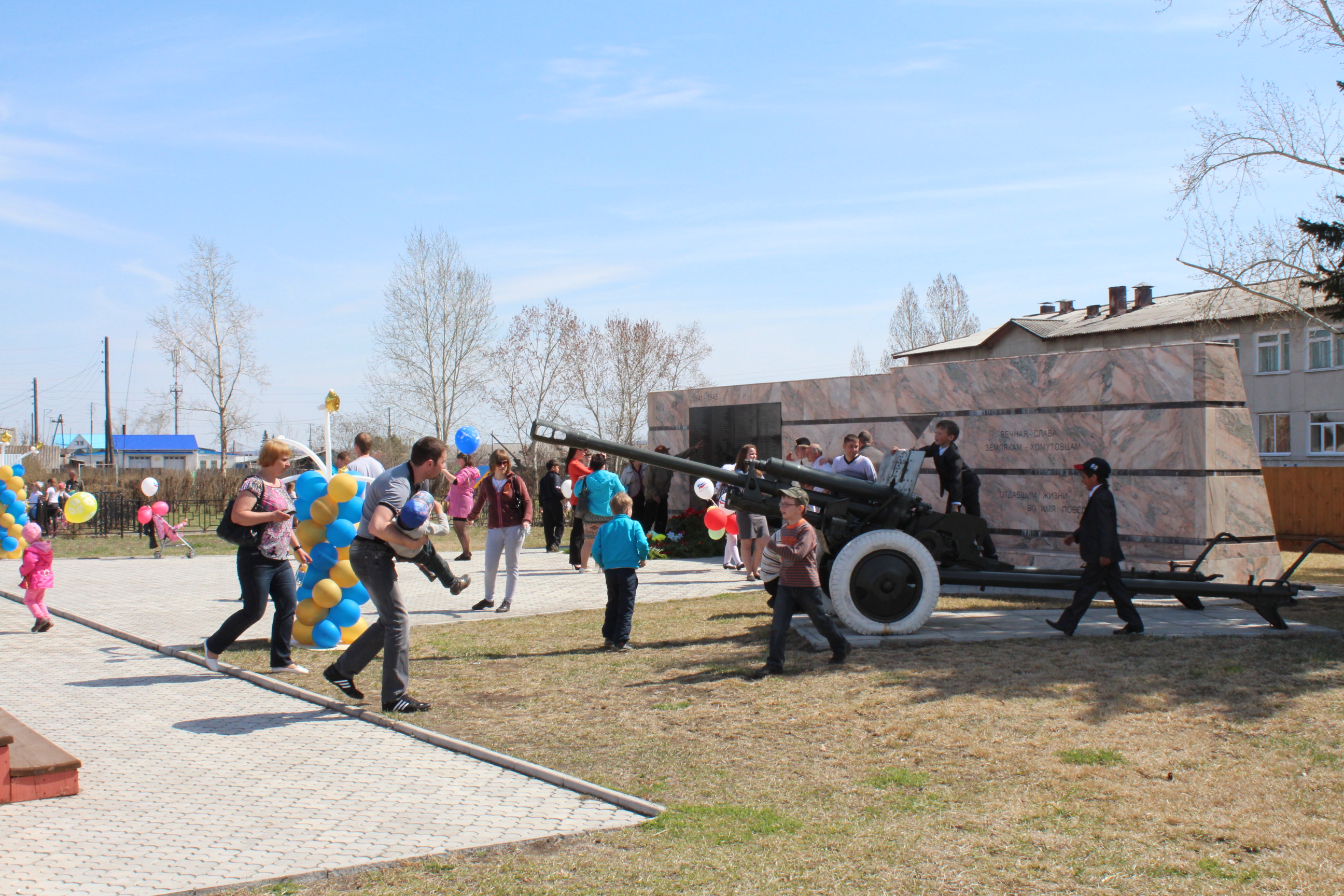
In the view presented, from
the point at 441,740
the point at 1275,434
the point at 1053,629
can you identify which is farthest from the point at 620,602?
the point at 1275,434

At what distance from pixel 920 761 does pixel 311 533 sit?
540cm

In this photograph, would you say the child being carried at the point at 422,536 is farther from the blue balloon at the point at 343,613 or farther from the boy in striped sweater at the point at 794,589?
the boy in striped sweater at the point at 794,589

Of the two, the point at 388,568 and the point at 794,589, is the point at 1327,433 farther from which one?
the point at 388,568

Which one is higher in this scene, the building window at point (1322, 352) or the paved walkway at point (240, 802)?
the building window at point (1322, 352)

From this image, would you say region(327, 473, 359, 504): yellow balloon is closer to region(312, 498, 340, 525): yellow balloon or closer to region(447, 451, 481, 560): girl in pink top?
region(312, 498, 340, 525): yellow balloon

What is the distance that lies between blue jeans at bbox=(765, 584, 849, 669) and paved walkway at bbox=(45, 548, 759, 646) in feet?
14.1

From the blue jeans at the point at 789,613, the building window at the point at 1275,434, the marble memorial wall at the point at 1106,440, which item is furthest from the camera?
the building window at the point at 1275,434

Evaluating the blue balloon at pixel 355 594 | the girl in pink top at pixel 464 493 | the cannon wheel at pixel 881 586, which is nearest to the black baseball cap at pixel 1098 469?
the cannon wheel at pixel 881 586

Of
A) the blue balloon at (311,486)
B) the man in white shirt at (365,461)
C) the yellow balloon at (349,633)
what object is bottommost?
the yellow balloon at (349,633)

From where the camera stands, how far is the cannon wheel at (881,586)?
28.4ft

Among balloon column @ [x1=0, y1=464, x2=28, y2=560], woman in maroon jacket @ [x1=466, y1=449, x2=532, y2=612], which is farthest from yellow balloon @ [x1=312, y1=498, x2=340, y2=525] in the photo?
balloon column @ [x1=0, y1=464, x2=28, y2=560]

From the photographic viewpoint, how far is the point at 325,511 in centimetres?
851

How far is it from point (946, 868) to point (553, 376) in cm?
3876

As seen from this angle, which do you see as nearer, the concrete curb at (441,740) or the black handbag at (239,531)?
the concrete curb at (441,740)
